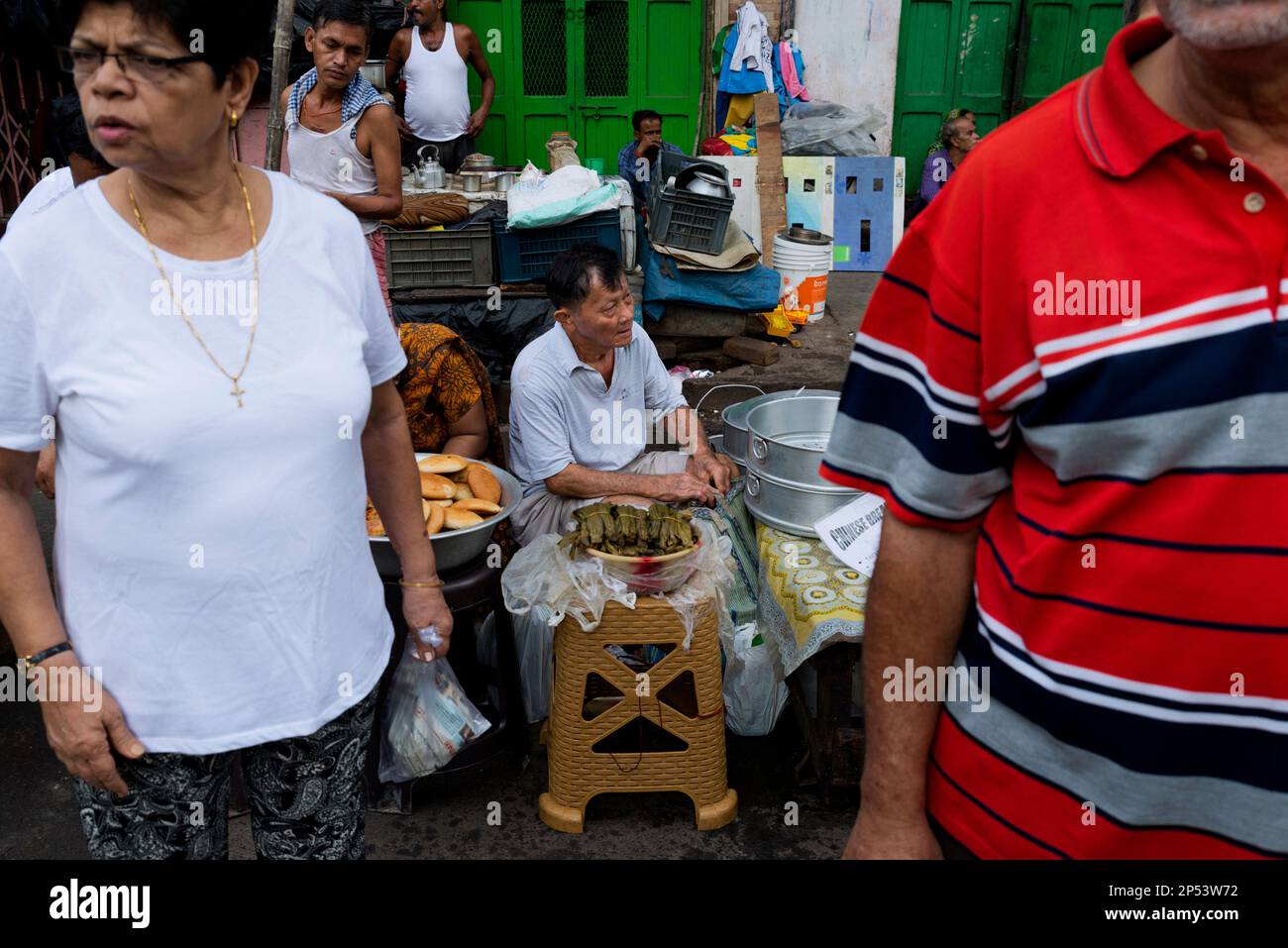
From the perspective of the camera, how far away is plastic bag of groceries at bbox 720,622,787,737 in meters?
3.46

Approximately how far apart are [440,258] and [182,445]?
4504mm

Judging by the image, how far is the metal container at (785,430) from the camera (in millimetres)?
3227

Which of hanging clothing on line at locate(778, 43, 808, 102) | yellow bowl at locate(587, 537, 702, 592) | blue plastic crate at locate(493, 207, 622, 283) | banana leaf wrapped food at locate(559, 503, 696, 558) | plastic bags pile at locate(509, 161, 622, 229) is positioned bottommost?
yellow bowl at locate(587, 537, 702, 592)

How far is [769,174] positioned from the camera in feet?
25.3

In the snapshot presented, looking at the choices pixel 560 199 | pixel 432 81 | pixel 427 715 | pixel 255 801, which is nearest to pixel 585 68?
pixel 432 81

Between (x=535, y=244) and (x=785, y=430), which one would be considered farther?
(x=535, y=244)

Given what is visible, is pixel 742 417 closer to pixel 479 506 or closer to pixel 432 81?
pixel 479 506

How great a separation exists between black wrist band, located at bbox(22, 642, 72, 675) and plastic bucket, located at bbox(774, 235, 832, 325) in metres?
5.94

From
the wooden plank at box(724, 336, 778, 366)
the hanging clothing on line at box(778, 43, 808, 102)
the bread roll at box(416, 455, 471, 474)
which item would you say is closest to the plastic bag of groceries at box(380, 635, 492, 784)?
the bread roll at box(416, 455, 471, 474)

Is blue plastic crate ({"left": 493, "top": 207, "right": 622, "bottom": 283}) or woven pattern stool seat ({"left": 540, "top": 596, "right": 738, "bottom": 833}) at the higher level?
blue plastic crate ({"left": 493, "top": 207, "right": 622, "bottom": 283})

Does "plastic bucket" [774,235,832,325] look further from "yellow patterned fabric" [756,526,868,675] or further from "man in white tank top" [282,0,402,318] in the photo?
"yellow patterned fabric" [756,526,868,675]

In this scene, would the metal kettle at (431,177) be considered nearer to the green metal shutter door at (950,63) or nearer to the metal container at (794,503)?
the metal container at (794,503)

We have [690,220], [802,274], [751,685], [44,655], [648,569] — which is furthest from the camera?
[802,274]

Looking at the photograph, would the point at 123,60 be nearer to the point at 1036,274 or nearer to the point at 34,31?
the point at 1036,274
